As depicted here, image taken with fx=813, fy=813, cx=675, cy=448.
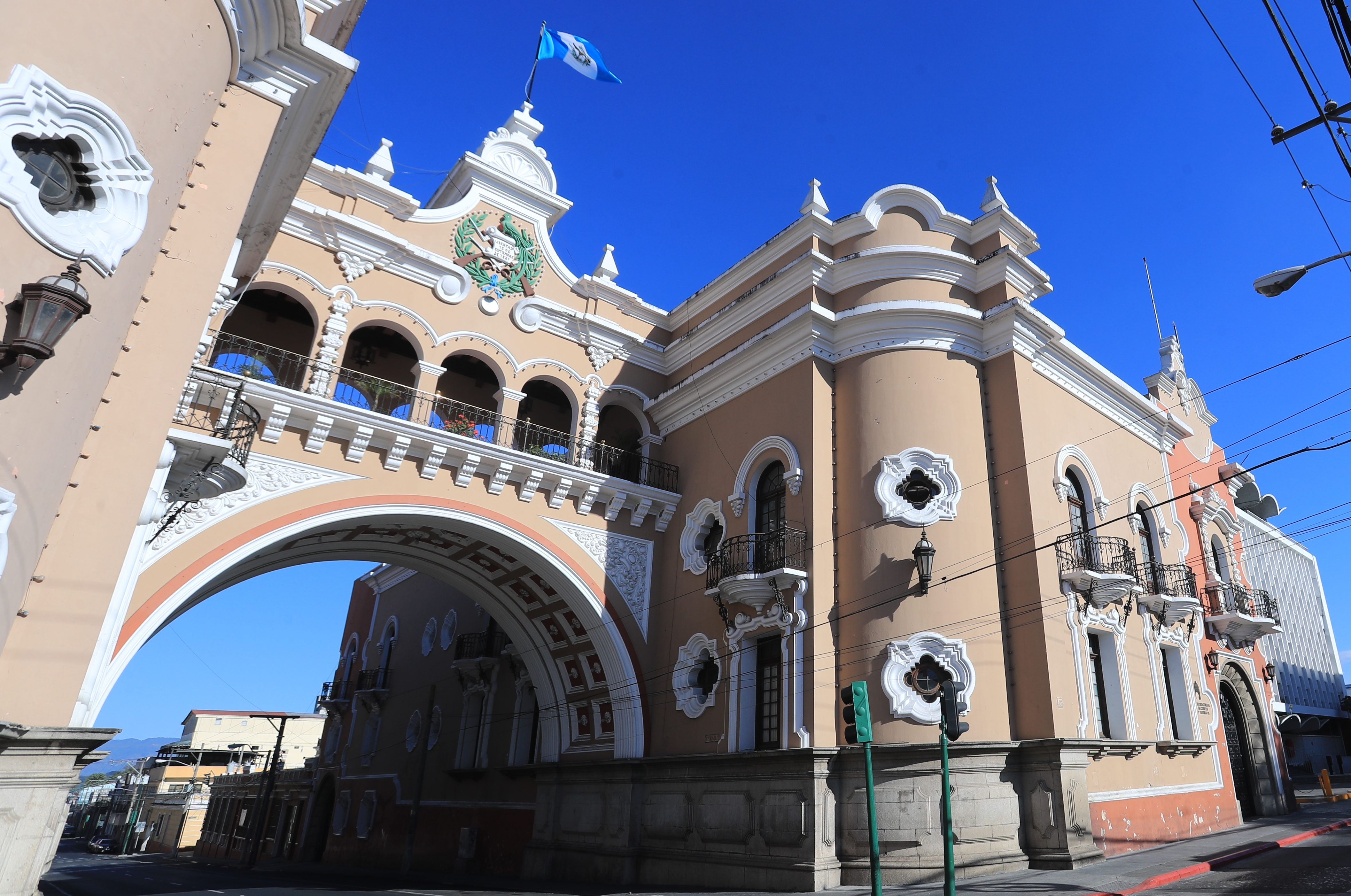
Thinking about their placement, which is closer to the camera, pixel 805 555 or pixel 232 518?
pixel 232 518

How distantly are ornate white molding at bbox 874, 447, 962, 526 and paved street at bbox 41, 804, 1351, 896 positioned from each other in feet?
17.1

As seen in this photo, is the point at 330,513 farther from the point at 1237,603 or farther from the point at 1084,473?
the point at 1237,603

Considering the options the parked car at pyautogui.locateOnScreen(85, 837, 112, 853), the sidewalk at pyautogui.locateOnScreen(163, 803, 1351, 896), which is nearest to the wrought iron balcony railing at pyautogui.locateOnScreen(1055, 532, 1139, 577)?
the sidewalk at pyautogui.locateOnScreen(163, 803, 1351, 896)

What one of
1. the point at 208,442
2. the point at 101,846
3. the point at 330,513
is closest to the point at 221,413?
the point at 208,442

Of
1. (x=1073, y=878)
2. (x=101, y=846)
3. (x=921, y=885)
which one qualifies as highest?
(x=1073, y=878)

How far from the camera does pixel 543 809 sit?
55.6 ft

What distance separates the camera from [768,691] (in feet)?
46.3

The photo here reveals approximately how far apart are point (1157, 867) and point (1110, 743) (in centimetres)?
198

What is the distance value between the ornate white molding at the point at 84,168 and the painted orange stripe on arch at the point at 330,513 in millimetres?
6356

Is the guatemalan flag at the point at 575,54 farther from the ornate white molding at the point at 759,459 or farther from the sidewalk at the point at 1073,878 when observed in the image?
the sidewalk at the point at 1073,878

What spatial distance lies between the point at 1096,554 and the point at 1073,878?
18.7 feet

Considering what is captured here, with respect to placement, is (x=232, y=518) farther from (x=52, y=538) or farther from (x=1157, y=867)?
(x=1157, y=867)

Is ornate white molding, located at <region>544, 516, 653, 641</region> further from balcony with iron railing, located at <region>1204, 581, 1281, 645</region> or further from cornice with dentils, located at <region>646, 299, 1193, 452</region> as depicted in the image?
balcony with iron railing, located at <region>1204, 581, 1281, 645</region>

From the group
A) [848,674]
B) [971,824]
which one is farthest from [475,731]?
[971,824]
